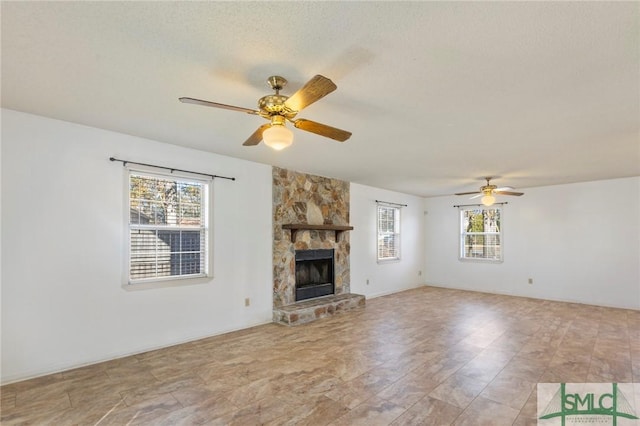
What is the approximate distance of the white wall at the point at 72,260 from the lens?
2.89m

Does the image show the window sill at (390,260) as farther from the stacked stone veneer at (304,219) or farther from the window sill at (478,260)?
the window sill at (478,260)

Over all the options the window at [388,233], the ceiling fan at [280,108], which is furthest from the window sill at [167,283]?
the window at [388,233]

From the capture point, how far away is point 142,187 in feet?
12.2

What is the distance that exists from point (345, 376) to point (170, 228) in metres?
2.61

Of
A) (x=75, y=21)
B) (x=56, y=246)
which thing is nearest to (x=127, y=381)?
(x=56, y=246)

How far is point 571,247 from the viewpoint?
629 cm

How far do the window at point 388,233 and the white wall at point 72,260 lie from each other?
4.15 metres

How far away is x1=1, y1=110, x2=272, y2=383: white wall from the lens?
2895 millimetres

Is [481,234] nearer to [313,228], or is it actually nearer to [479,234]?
[479,234]

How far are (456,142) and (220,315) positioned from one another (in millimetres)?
3710

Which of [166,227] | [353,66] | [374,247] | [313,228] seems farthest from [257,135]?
[374,247]

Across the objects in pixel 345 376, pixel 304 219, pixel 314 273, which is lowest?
pixel 345 376

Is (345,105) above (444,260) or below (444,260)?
above

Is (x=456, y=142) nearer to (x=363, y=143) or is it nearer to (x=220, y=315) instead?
(x=363, y=143)
